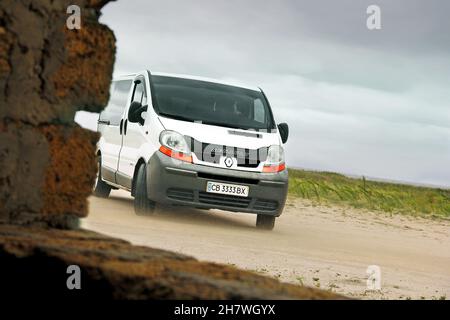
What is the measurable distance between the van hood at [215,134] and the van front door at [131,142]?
25.4 inches

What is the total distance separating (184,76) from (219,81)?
1.79 feet

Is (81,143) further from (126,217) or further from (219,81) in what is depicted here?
(219,81)

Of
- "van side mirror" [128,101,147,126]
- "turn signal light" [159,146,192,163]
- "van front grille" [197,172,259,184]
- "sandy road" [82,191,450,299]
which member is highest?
"van side mirror" [128,101,147,126]

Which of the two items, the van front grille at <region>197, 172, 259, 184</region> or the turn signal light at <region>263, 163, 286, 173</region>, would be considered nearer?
the van front grille at <region>197, 172, 259, 184</region>

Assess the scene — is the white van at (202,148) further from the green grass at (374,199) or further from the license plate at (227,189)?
the green grass at (374,199)

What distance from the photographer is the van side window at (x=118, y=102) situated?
45.5 feet

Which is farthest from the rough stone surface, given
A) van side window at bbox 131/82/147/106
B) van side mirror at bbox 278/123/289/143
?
van side mirror at bbox 278/123/289/143

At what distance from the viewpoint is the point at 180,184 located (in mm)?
11617

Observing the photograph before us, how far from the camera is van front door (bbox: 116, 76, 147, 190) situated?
12.5 m

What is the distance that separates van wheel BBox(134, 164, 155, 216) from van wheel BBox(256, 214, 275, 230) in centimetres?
165

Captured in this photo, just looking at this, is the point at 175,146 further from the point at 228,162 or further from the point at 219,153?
the point at 228,162

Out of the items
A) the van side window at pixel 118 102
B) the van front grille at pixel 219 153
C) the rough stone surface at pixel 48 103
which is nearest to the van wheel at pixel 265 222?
the van front grille at pixel 219 153

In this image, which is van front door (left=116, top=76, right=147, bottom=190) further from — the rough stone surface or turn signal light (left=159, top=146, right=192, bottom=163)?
the rough stone surface

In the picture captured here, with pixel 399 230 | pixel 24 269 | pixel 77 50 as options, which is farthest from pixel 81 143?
pixel 399 230
